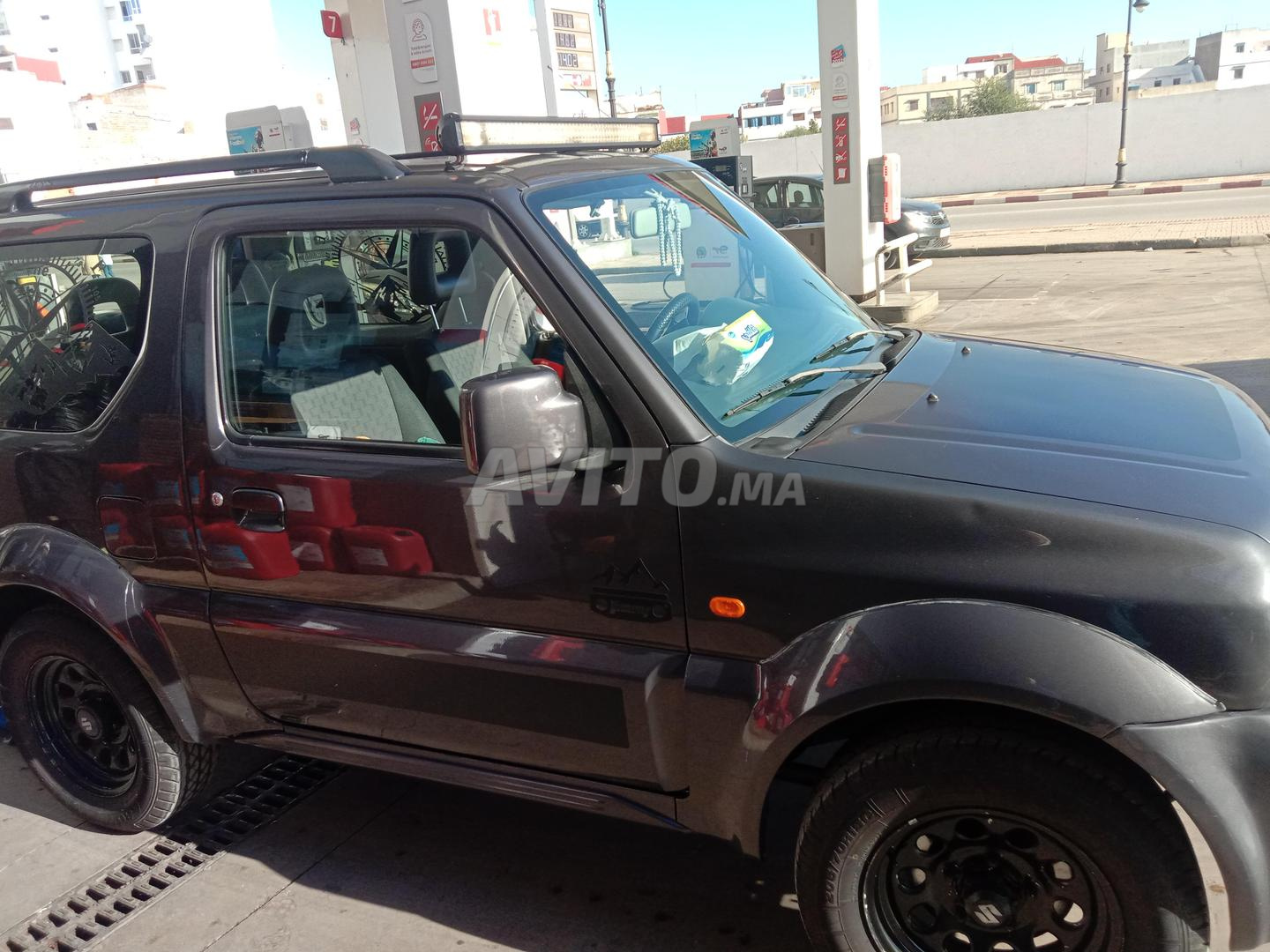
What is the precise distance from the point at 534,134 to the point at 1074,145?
3607cm

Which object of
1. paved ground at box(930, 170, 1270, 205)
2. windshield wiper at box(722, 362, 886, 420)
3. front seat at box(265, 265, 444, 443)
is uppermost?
front seat at box(265, 265, 444, 443)

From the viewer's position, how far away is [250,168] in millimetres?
2973

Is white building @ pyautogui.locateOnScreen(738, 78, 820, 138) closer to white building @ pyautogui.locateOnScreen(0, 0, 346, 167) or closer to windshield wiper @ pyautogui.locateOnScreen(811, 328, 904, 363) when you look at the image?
white building @ pyautogui.locateOnScreen(0, 0, 346, 167)

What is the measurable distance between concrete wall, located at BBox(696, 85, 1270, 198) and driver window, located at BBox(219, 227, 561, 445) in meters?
33.4

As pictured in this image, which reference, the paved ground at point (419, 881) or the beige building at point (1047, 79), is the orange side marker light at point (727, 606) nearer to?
the paved ground at point (419, 881)

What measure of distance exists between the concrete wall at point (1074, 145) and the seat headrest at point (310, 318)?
33.4m

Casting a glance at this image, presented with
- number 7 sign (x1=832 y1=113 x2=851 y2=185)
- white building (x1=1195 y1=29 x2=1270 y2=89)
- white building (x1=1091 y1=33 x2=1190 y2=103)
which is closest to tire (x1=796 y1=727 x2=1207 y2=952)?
number 7 sign (x1=832 y1=113 x2=851 y2=185)

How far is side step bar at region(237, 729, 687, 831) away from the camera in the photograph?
238cm

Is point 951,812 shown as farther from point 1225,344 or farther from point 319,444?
point 1225,344

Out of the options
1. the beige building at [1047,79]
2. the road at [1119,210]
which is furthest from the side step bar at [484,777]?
the beige building at [1047,79]

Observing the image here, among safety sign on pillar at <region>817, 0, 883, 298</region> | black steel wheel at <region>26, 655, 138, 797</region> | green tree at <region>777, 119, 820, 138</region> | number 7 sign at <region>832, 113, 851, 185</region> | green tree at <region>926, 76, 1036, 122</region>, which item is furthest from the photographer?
green tree at <region>926, 76, 1036, 122</region>

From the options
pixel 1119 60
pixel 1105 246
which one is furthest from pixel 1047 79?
pixel 1105 246

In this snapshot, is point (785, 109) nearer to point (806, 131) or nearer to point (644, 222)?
point (806, 131)

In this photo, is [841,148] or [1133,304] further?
[841,148]
